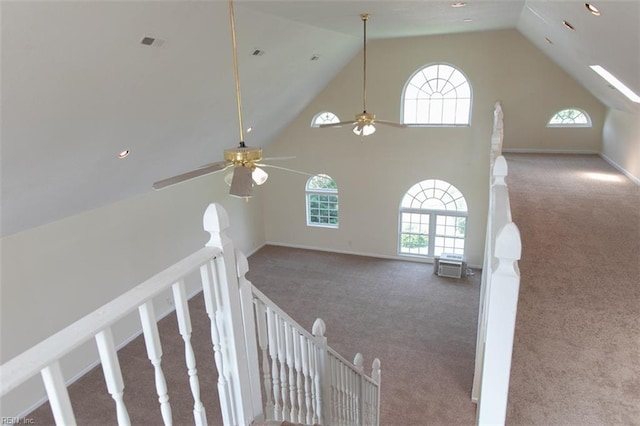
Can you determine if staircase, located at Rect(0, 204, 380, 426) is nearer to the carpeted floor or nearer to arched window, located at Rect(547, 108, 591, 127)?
the carpeted floor

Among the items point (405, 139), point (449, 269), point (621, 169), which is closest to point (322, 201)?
point (405, 139)

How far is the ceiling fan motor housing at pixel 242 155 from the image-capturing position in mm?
2902

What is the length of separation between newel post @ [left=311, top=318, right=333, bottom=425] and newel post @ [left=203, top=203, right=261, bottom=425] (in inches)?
43.1

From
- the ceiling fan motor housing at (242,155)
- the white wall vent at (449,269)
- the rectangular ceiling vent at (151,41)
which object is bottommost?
the white wall vent at (449,269)

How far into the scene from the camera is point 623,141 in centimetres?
638

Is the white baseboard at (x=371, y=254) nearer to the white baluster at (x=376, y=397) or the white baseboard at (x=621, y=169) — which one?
the white baseboard at (x=621, y=169)

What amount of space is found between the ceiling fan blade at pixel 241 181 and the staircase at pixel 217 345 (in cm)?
116

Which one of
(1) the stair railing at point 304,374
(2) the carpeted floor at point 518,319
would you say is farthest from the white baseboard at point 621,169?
(1) the stair railing at point 304,374

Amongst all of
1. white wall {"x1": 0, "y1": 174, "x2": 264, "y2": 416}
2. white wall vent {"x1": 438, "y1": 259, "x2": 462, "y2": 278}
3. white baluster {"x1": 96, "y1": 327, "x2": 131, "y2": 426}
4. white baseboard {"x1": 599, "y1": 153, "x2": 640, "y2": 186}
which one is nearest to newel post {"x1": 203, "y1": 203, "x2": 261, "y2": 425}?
white baluster {"x1": 96, "y1": 327, "x2": 131, "y2": 426}

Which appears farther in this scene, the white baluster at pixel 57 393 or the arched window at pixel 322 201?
the arched window at pixel 322 201

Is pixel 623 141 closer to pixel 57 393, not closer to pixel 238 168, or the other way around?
pixel 238 168

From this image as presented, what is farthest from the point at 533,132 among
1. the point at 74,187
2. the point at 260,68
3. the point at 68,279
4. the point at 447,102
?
the point at 68,279

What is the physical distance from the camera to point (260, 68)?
558 centimetres

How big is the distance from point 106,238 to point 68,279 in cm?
81
